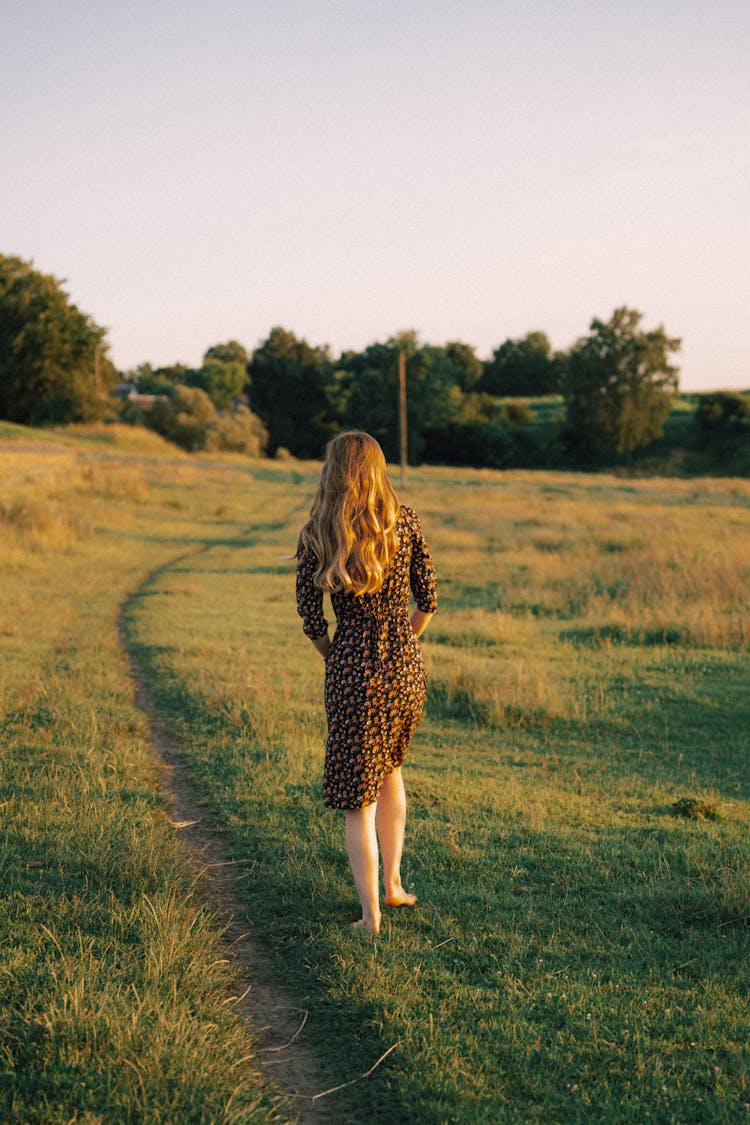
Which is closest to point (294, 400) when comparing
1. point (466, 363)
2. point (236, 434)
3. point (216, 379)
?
point (236, 434)

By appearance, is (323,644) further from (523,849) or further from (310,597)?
(523,849)

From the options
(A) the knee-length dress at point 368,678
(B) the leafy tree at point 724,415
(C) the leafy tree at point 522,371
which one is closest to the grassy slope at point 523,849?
(A) the knee-length dress at point 368,678

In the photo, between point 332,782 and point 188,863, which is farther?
point 188,863

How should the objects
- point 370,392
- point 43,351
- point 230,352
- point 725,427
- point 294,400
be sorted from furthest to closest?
point 230,352
point 294,400
point 370,392
point 725,427
point 43,351

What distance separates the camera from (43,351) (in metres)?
62.9

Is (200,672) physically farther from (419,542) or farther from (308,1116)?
(308,1116)

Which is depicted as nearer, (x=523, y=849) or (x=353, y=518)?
(x=353, y=518)

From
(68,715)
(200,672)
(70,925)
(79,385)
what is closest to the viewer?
(70,925)

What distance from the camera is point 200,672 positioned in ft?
31.0

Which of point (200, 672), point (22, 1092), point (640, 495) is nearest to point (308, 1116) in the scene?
point (22, 1092)

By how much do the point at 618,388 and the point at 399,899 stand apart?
7568 cm


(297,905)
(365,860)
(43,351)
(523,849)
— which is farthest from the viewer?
(43,351)

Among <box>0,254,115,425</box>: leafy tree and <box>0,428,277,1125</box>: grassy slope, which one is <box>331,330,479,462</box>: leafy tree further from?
<box>0,428,277,1125</box>: grassy slope

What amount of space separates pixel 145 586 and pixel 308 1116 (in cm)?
1336
